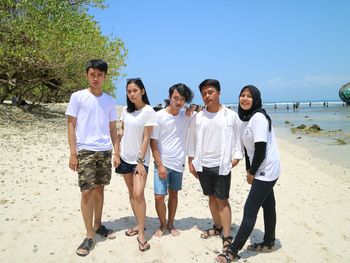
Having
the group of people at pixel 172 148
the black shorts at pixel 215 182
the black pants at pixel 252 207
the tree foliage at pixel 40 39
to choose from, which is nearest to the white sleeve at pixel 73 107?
the group of people at pixel 172 148

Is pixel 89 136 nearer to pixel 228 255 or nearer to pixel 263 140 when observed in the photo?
pixel 263 140

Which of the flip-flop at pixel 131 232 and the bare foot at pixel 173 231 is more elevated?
the flip-flop at pixel 131 232

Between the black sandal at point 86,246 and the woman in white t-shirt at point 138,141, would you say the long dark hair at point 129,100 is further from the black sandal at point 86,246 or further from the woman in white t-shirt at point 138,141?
the black sandal at point 86,246

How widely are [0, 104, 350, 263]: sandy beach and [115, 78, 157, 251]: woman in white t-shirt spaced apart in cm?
50

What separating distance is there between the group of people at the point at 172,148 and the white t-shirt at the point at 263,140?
1 cm

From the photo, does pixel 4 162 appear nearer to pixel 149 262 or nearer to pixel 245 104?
pixel 149 262

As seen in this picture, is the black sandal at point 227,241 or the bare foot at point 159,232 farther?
the bare foot at point 159,232

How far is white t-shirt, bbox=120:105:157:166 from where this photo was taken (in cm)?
411

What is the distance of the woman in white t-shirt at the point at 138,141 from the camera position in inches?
161

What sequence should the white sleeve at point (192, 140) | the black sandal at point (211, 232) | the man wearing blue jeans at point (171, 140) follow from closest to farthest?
the man wearing blue jeans at point (171, 140) → the white sleeve at point (192, 140) → the black sandal at point (211, 232)

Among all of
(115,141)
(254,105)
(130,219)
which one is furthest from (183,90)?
(130,219)

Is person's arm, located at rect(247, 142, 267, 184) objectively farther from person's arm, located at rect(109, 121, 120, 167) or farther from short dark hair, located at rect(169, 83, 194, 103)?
person's arm, located at rect(109, 121, 120, 167)

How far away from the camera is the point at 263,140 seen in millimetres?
3633

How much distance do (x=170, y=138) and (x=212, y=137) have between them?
55cm
